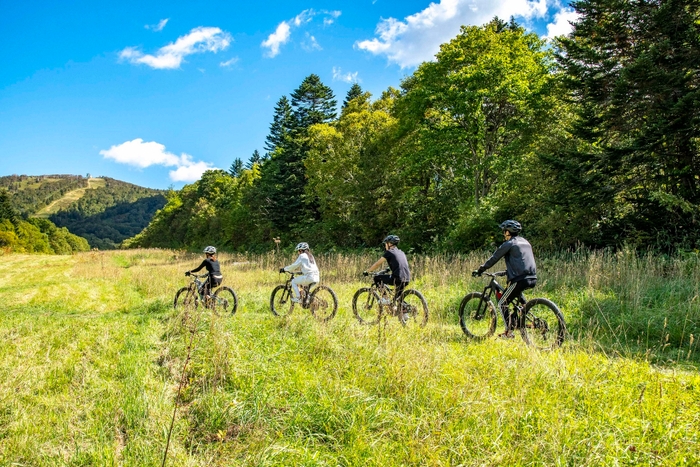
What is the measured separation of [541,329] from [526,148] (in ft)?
49.1

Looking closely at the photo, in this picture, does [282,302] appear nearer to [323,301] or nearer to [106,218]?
[323,301]

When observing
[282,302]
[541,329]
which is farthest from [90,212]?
[541,329]

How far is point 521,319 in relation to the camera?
18.6ft

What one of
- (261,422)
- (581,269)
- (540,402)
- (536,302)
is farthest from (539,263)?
(261,422)

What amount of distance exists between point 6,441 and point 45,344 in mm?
3647

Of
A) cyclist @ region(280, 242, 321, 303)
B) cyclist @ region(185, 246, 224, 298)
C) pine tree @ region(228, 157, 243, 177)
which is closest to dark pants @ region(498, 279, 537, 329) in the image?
cyclist @ region(280, 242, 321, 303)

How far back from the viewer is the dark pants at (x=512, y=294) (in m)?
5.56

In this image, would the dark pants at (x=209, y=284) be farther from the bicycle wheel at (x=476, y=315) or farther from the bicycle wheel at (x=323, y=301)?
the bicycle wheel at (x=476, y=315)

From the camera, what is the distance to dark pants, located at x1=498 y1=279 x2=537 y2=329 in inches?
219

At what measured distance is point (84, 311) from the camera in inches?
431

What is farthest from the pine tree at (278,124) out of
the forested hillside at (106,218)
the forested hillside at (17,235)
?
the forested hillside at (106,218)

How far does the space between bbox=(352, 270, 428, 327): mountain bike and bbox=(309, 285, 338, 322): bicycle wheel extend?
22.3 inches

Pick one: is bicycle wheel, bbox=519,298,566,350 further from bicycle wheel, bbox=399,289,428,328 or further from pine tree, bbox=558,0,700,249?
pine tree, bbox=558,0,700,249

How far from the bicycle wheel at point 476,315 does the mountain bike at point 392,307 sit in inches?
26.9
